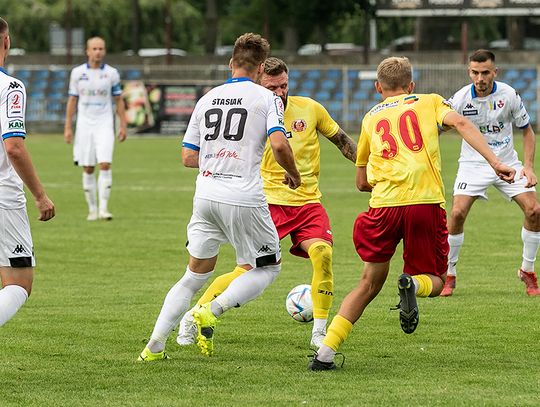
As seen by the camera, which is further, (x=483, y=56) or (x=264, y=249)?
(x=483, y=56)

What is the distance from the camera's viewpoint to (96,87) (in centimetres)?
1848

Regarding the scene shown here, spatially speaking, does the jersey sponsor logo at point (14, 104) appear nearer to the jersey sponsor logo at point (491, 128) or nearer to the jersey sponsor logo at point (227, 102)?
the jersey sponsor logo at point (227, 102)

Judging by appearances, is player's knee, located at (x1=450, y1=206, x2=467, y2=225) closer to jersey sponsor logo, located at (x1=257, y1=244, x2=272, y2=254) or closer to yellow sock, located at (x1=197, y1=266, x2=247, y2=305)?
yellow sock, located at (x1=197, y1=266, x2=247, y2=305)

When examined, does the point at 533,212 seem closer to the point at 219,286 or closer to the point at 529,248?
the point at 529,248

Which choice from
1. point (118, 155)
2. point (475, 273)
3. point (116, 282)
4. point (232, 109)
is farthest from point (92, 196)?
point (118, 155)

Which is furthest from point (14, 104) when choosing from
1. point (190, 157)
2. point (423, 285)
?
point (423, 285)

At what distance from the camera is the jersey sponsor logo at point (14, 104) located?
6.94 m

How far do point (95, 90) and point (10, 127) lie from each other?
38.3 feet

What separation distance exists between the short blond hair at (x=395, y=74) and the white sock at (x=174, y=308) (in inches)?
63.9

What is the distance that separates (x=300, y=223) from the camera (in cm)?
894

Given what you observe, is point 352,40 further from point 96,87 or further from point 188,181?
point 96,87

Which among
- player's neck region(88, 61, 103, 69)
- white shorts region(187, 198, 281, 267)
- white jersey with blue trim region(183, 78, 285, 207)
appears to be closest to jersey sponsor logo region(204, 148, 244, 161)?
white jersey with blue trim region(183, 78, 285, 207)

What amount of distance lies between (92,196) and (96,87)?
1582 millimetres

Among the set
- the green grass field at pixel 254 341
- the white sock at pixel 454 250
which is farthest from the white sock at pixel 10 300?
the white sock at pixel 454 250
